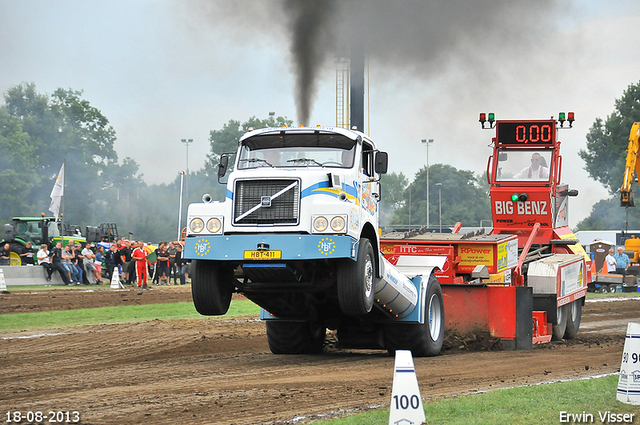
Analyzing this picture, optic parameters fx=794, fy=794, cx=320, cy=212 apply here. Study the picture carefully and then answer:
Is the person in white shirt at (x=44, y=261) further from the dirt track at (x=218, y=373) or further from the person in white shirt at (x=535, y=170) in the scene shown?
the person in white shirt at (x=535, y=170)

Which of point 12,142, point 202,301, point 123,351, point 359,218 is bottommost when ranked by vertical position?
point 123,351

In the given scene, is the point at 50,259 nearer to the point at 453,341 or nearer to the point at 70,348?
the point at 70,348

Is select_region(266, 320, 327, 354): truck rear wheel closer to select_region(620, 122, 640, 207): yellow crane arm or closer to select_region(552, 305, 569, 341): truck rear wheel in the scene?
select_region(552, 305, 569, 341): truck rear wheel

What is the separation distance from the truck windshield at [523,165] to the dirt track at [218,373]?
3526 mm

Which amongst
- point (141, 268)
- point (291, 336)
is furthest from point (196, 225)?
point (141, 268)

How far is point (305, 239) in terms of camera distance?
9789 mm

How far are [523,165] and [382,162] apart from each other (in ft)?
22.8

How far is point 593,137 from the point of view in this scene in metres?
83.9

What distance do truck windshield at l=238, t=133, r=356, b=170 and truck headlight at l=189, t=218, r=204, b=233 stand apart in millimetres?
1169

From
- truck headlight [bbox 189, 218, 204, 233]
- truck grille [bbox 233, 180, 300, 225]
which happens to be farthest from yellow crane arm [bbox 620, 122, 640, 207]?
truck headlight [bbox 189, 218, 204, 233]

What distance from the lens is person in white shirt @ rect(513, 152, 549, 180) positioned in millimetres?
16969

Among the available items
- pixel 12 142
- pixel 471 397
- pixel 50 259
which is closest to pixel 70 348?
pixel 471 397

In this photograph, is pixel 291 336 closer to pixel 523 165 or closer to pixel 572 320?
pixel 572 320

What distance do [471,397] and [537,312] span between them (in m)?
6.69
